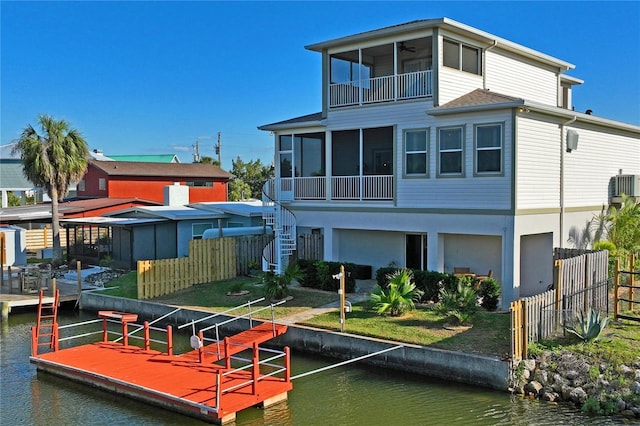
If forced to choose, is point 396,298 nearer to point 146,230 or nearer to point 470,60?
point 470,60

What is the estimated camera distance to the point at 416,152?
1942 centimetres

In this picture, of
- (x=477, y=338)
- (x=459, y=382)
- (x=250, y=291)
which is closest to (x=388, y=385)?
(x=459, y=382)

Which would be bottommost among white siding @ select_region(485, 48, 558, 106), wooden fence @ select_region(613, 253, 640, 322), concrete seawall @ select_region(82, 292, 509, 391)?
concrete seawall @ select_region(82, 292, 509, 391)

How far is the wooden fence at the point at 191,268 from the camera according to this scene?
814 inches

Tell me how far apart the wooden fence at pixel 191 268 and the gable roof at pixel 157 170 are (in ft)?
71.9

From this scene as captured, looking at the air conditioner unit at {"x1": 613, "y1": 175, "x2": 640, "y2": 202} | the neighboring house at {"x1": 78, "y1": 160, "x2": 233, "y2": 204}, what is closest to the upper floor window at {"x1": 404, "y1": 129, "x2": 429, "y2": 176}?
the air conditioner unit at {"x1": 613, "y1": 175, "x2": 640, "y2": 202}

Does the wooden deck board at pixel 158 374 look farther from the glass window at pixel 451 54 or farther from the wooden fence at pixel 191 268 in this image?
the glass window at pixel 451 54

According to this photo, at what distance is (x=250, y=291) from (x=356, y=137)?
7226 mm

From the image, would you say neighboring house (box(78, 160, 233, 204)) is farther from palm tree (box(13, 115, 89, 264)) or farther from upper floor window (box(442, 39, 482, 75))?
upper floor window (box(442, 39, 482, 75))

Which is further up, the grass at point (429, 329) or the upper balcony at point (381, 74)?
the upper balcony at point (381, 74)

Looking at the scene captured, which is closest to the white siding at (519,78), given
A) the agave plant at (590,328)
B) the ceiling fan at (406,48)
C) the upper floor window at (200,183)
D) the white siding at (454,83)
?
the white siding at (454,83)

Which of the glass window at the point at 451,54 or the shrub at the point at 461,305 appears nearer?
the shrub at the point at 461,305

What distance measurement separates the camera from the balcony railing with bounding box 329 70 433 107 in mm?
19297

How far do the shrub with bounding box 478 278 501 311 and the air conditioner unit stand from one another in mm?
9370
